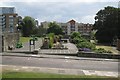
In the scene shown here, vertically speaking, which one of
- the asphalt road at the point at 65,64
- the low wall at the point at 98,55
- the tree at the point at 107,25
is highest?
the tree at the point at 107,25

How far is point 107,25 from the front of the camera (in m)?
71.8

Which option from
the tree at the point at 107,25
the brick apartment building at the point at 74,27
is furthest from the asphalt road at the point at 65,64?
the brick apartment building at the point at 74,27

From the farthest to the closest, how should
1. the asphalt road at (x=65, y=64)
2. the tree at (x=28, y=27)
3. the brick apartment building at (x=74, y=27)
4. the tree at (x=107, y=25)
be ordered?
the brick apartment building at (x=74, y=27), the tree at (x=28, y=27), the tree at (x=107, y=25), the asphalt road at (x=65, y=64)

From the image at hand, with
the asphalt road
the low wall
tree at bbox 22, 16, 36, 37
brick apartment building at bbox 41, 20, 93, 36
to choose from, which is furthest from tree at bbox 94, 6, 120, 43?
brick apartment building at bbox 41, 20, 93, 36

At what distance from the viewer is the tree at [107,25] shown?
7006cm

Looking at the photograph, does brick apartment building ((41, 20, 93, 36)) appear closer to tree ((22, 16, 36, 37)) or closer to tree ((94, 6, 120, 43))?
tree ((22, 16, 36, 37))

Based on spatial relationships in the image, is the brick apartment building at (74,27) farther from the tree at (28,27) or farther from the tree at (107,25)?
the tree at (107,25)

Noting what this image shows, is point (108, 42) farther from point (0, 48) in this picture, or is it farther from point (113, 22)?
point (0, 48)

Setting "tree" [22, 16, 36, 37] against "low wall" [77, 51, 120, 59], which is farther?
"tree" [22, 16, 36, 37]

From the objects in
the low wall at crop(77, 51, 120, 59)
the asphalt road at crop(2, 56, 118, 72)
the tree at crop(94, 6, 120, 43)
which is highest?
the tree at crop(94, 6, 120, 43)

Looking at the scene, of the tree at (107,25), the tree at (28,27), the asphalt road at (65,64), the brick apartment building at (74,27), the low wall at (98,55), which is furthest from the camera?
the brick apartment building at (74,27)

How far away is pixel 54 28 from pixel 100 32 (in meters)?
46.4

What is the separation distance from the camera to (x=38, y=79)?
16.6 meters

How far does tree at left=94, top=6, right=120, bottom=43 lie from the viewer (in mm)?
70062
